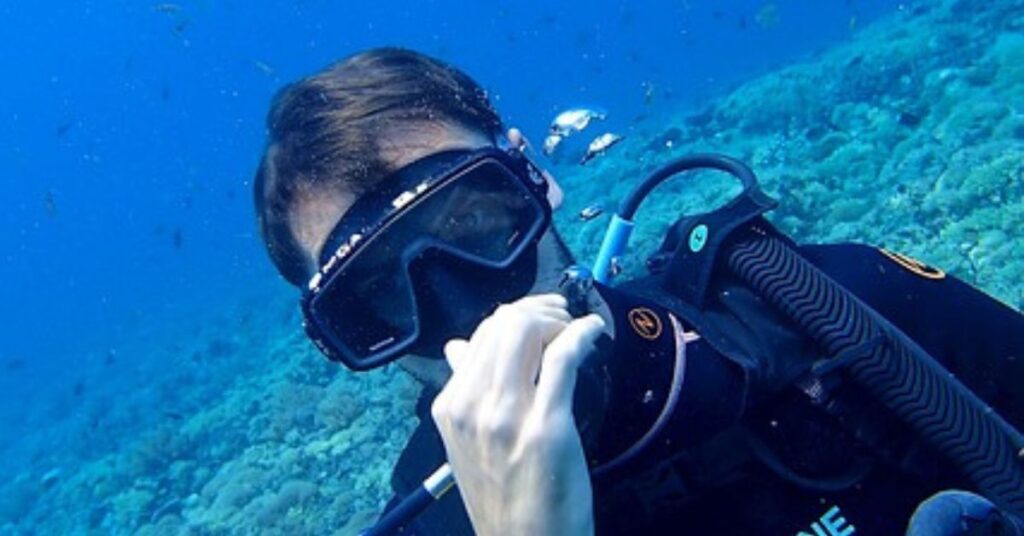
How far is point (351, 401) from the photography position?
12078 mm

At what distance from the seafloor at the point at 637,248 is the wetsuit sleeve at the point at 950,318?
5877 millimetres

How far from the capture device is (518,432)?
1.27 metres

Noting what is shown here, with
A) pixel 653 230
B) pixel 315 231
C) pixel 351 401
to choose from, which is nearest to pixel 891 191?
pixel 653 230

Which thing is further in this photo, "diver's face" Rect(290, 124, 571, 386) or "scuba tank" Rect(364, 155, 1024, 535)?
"diver's face" Rect(290, 124, 571, 386)

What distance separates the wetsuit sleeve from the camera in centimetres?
266

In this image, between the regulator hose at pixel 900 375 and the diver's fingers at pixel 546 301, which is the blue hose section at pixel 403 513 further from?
the regulator hose at pixel 900 375

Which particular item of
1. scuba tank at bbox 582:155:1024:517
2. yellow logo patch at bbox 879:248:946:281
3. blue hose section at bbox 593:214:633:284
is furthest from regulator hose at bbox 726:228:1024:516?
blue hose section at bbox 593:214:633:284

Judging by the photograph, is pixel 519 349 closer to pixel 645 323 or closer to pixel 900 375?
pixel 645 323

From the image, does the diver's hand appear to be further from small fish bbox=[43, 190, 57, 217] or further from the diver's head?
small fish bbox=[43, 190, 57, 217]

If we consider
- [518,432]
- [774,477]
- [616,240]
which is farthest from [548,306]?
[616,240]

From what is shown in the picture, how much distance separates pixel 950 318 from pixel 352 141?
2.25 meters

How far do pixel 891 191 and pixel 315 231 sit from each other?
1053 cm

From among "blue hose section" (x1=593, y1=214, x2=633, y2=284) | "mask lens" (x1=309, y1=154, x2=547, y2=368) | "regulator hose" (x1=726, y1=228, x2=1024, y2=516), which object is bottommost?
"regulator hose" (x1=726, y1=228, x2=1024, y2=516)

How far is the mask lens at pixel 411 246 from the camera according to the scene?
2.43 meters
